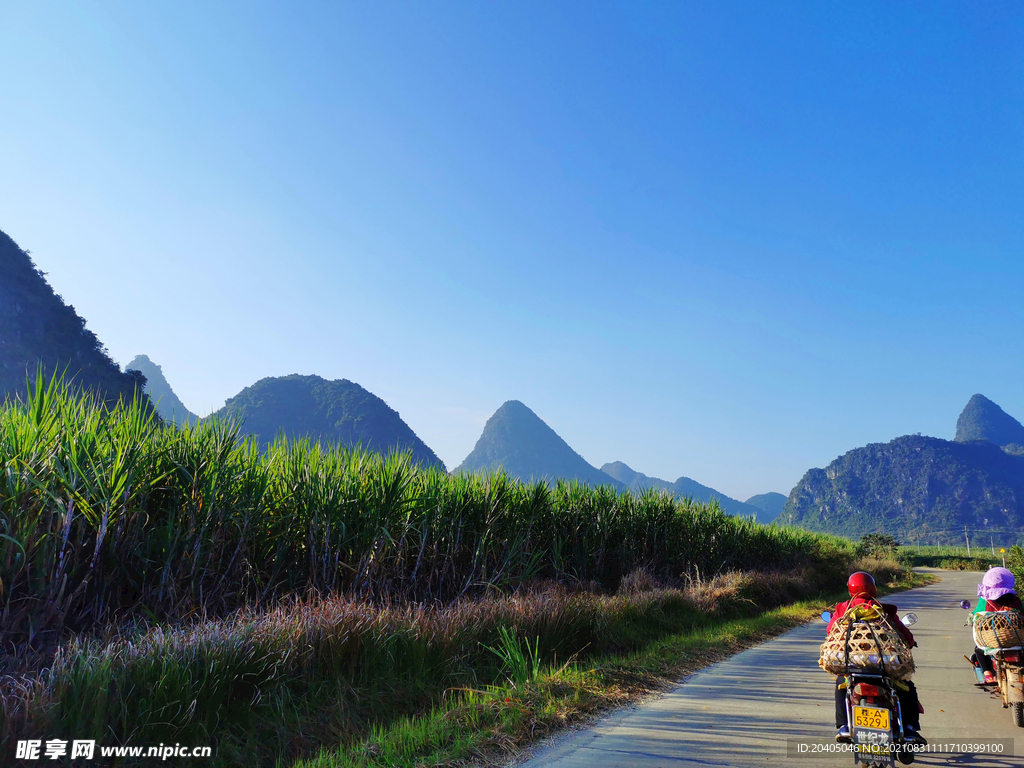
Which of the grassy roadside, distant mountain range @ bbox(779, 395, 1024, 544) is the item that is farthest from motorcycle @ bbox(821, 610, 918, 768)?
distant mountain range @ bbox(779, 395, 1024, 544)

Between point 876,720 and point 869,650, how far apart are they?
0.41 m

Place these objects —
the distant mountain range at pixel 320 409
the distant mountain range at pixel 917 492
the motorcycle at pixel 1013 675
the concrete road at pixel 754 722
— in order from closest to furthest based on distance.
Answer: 1. the concrete road at pixel 754 722
2. the motorcycle at pixel 1013 675
3. the distant mountain range at pixel 320 409
4. the distant mountain range at pixel 917 492

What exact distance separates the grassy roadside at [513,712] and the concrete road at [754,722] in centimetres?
25

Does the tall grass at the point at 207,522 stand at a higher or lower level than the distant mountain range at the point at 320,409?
lower

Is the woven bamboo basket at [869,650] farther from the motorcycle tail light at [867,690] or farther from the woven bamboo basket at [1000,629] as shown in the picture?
the woven bamboo basket at [1000,629]

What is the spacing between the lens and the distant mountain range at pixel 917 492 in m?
139

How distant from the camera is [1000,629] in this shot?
5.23 meters

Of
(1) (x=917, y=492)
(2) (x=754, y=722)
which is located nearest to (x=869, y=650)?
(2) (x=754, y=722)

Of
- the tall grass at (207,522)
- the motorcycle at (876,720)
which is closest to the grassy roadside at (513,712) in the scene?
the motorcycle at (876,720)

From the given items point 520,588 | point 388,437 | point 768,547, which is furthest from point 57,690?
point 388,437

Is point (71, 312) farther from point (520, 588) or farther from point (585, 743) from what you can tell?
point (585, 743)

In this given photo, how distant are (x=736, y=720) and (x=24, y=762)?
518 cm

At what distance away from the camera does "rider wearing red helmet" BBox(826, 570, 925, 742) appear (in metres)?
3.91

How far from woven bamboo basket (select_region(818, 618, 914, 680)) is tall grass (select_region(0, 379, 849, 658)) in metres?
5.69
